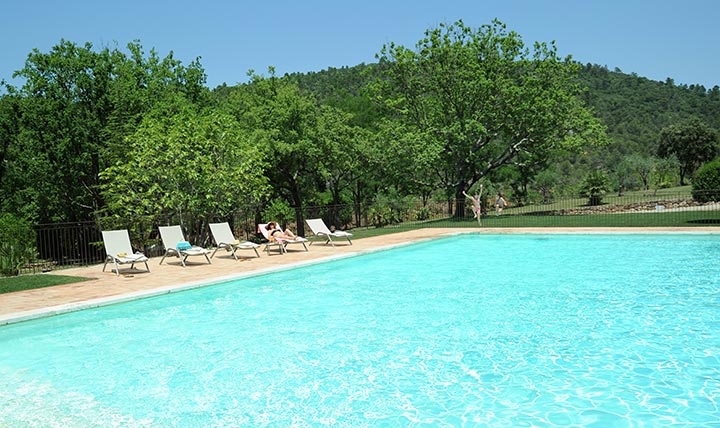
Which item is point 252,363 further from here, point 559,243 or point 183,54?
point 183,54

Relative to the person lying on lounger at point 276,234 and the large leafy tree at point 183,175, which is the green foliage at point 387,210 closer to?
the large leafy tree at point 183,175

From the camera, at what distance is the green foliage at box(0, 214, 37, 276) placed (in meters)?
13.3

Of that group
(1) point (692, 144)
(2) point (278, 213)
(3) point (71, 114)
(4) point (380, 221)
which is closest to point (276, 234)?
(2) point (278, 213)

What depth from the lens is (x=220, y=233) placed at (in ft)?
51.9

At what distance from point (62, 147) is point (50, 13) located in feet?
18.7

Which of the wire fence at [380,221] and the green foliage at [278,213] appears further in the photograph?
the green foliage at [278,213]

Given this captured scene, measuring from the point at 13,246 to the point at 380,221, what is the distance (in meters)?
18.2

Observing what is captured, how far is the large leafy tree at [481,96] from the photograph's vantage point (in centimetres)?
2892

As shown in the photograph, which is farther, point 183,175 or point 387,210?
point 387,210

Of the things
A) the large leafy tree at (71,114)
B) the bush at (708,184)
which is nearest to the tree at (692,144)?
the bush at (708,184)

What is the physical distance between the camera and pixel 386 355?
695 cm

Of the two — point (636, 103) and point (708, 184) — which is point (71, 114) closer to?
point (708, 184)

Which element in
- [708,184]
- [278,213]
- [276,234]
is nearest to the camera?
[276,234]

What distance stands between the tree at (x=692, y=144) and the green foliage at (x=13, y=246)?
58475 millimetres
